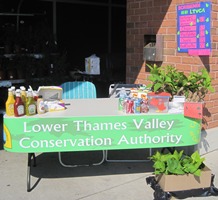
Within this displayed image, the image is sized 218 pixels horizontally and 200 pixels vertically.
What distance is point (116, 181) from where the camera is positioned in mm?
4098

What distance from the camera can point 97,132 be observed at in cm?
365

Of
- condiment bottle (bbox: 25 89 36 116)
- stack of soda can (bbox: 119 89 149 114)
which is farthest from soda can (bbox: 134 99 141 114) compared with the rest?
condiment bottle (bbox: 25 89 36 116)

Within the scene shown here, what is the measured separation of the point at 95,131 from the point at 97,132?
2 cm

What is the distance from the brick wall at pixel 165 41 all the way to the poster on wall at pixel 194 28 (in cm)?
10

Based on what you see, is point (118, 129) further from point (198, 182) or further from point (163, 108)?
point (198, 182)

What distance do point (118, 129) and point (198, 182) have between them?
0.95 m

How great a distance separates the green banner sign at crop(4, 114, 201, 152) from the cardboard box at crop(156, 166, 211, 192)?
1.16 feet

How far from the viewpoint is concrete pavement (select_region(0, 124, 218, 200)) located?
12.3ft

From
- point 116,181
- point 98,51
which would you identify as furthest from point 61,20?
point 116,181

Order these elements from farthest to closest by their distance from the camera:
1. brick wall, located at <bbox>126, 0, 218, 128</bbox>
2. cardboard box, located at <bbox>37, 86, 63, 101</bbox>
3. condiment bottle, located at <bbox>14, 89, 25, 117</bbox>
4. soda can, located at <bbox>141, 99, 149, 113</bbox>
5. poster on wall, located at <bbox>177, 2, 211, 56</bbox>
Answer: brick wall, located at <bbox>126, 0, 218, 128</bbox>, poster on wall, located at <bbox>177, 2, 211, 56</bbox>, cardboard box, located at <bbox>37, 86, 63, 101</bbox>, soda can, located at <bbox>141, 99, 149, 113</bbox>, condiment bottle, located at <bbox>14, 89, 25, 117</bbox>

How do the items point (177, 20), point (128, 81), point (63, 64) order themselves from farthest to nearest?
point (63, 64) < point (128, 81) < point (177, 20)

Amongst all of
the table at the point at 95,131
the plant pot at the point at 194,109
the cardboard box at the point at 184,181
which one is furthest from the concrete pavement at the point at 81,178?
the plant pot at the point at 194,109

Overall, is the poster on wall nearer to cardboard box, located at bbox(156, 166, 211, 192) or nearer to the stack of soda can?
the stack of soda can

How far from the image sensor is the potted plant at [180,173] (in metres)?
3.59
